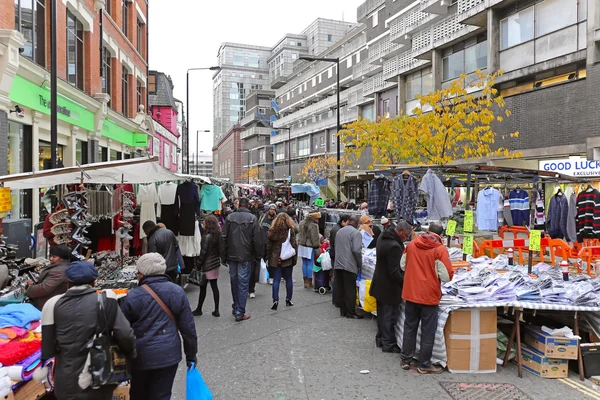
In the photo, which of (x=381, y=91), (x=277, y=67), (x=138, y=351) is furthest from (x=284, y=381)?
(x=277, y=67)

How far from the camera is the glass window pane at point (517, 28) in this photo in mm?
19797

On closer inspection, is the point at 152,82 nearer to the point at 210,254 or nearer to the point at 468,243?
the point at 210,254

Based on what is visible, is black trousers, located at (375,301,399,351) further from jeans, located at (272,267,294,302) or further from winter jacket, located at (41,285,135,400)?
winter jacket, located at (41,285,135,400)

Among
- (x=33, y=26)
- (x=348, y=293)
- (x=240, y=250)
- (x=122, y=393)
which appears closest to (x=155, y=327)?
(x=122, y=393)

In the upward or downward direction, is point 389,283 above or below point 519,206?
below

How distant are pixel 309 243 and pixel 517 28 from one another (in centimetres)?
1592

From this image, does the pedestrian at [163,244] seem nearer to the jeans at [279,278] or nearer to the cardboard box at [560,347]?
the jeans at [279,278]

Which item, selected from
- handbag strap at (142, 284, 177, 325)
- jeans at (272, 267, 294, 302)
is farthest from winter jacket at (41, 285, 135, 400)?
jeans at (272, 267, 294, 302)

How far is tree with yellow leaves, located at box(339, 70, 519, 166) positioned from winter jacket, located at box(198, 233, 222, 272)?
11.2 meters

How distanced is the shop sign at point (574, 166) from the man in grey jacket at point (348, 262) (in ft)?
36.9

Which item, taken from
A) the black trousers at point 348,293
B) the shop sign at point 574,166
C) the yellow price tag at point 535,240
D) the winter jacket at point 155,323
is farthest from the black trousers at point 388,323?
the shop sign at point 574,166

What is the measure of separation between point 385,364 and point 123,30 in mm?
22533

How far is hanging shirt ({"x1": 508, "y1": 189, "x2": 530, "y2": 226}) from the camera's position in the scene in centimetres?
1123

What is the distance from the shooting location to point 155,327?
157 inches
